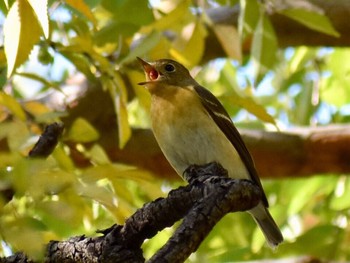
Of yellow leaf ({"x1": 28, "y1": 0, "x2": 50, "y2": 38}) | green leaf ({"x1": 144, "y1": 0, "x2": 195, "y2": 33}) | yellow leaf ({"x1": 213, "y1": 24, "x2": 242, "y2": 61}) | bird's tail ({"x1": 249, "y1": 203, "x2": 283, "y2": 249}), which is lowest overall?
bird's tail ({"x1": 249, "y1": 203, "x2": 283, "y2": 249})

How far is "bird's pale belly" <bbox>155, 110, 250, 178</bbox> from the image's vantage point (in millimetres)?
3859

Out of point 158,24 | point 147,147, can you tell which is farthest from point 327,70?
point 158,24

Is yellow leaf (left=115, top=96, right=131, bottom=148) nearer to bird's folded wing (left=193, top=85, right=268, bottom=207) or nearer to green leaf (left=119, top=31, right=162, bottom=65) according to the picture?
green leaf (left=119, top=31, right=162, bottom=65)

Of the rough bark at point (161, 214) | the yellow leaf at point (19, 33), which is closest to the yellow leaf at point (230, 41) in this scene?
the yellow leaf at point (19, 33)

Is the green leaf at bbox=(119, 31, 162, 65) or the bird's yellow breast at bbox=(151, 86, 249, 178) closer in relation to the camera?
the green leaf at bbox=(119, 31, 162, 65)

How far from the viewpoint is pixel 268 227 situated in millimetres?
4141

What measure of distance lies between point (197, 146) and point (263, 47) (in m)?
0.52

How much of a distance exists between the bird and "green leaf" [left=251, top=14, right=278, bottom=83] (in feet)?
0.85

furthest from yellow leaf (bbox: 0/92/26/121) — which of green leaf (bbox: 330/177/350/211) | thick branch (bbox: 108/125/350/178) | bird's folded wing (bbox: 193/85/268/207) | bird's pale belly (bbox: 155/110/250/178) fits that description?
green leaf (bbox: 330/177/350/211)

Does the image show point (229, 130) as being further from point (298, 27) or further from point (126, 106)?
point (298, 27)

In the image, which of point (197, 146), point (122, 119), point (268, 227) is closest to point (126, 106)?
point (122, 119)

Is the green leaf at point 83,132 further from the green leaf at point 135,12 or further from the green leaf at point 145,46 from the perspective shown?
the green leaf at point 135,12

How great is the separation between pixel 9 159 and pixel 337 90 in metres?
3.57

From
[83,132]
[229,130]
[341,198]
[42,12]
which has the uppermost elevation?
[42,12]
